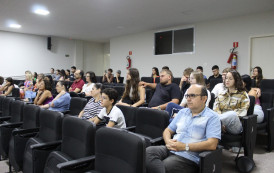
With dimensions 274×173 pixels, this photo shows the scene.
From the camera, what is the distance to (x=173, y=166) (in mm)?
1664

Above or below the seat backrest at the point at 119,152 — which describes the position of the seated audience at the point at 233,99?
above

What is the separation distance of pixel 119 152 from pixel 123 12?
5.66 metres

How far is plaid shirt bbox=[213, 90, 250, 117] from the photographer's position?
8.67ft

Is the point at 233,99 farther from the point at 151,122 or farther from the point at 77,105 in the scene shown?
the point at 77,105

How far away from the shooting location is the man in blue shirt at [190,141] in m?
1.65

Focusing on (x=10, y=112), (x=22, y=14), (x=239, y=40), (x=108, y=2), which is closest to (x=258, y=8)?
(x=239, y=40)

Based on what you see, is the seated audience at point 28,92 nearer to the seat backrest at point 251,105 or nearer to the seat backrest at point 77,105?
Answer: the seat backrest at point 77,105

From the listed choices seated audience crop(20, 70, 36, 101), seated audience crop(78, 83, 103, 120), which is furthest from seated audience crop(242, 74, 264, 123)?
seated audience crop(20, 70, 36, 101)

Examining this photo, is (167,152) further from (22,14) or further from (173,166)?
(22,14)

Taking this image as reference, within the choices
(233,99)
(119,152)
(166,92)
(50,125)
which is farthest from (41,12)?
(119,152)

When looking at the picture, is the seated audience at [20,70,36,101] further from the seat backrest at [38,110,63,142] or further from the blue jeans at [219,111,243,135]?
the blue jeans at [219,111,243,135]

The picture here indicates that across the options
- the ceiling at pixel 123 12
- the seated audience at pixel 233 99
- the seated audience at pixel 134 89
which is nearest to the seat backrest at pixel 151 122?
the seated audience at pixel 233 99

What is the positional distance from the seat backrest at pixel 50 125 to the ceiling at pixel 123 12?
13.1ft

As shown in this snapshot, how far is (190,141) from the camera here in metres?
1.78
